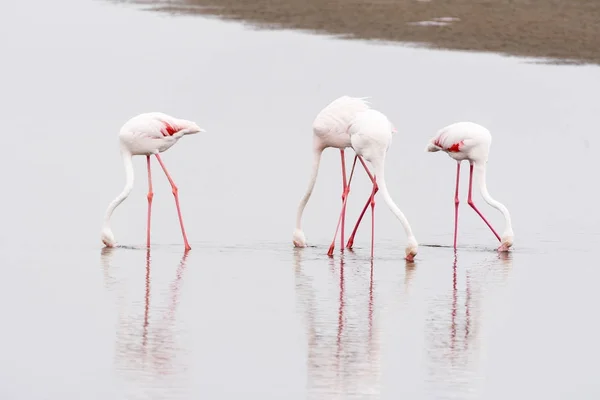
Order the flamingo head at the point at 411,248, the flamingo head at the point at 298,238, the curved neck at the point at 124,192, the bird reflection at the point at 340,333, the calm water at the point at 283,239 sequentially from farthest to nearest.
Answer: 1. the flamingo head at the point at 298,238
2. the curved neck at the point at 124,192
3. the flamingo head at the point at 411,248
4. the calm water at the point at 283,239
5. the bird reflection at the point at 340,333

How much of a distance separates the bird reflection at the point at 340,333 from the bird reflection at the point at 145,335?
2.51 ft

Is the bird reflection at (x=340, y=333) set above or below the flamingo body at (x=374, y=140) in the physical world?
below

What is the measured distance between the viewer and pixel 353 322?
9.57 meters

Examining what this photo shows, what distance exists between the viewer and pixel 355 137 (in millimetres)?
12164

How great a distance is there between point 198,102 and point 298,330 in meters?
11.9

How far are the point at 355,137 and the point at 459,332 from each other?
305cm

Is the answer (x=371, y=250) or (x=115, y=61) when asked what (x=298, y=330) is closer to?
(x=371, y=250)

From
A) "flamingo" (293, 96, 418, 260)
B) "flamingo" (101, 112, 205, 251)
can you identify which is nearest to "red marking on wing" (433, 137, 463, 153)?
"flamingo" (293, 96, 418, 260)

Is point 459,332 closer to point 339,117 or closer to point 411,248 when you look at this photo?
point 411,248

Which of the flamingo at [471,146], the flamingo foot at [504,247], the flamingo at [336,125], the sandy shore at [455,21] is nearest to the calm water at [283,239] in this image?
the flamingo foot at [504,247]

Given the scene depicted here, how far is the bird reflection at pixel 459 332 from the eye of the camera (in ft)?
26.9

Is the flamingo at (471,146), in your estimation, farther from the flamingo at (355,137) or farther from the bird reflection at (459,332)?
the bird reflection at (459,332)

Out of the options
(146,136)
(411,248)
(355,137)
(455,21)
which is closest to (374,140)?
(355,137)

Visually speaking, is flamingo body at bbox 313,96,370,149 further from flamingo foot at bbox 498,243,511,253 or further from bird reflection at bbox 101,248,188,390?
bird reflection at bbox 101,248,188,390
